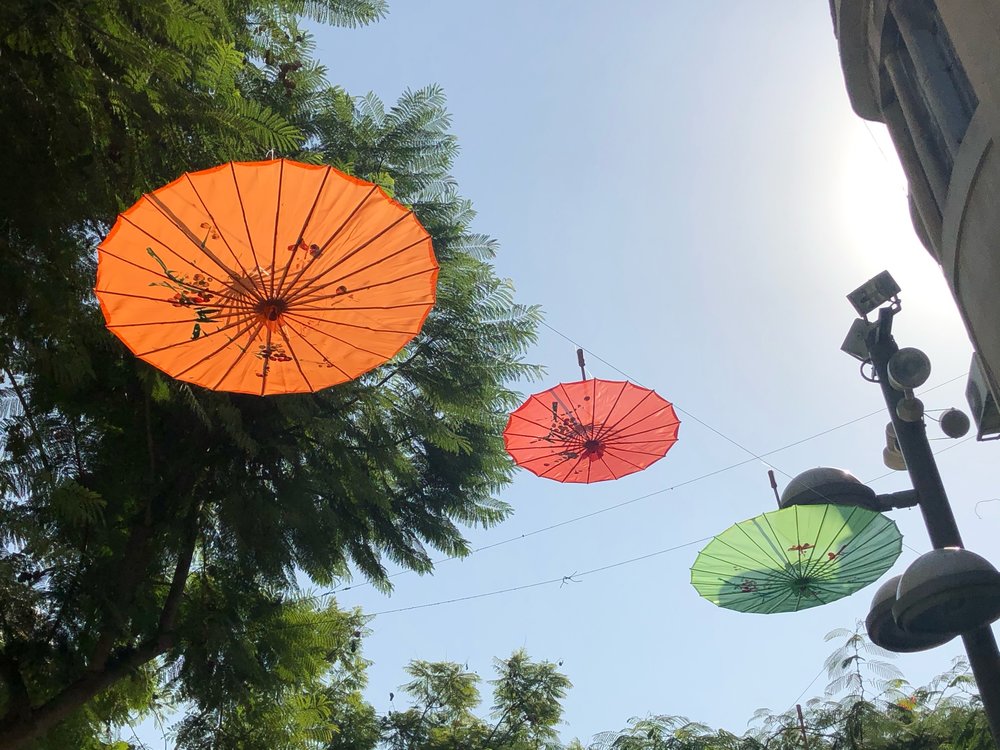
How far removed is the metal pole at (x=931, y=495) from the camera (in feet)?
15.7

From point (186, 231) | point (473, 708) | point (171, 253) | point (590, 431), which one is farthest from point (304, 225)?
point (473, 708)

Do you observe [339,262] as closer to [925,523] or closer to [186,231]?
[186,231]

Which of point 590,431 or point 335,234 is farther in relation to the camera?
point 590,431

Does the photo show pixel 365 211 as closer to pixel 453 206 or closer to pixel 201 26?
pixel 201 26

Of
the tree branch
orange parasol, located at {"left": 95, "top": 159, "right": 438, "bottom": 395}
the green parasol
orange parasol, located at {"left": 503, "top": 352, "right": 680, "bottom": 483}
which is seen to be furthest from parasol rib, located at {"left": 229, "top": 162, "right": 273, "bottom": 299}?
the green parasol

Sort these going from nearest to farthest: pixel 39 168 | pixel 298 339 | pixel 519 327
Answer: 1. pixel 39 168
2. pixel 298 339
3. pixel 519 327

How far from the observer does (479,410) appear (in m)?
8.05

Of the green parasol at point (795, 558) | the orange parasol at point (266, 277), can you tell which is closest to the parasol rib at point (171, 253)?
Result: the orange parasol at point (266, 277)

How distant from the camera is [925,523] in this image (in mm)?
5461

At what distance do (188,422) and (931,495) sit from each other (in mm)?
5272

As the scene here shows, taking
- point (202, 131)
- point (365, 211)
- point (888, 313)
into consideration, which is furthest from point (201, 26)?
point (888, 313)

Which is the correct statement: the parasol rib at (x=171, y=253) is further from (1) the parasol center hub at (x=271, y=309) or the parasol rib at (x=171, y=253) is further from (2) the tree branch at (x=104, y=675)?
(2) the tree branch at (x=104, y=675)

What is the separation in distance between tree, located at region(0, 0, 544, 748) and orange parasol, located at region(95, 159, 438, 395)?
0.68 ft

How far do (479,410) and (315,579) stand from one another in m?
2.01
